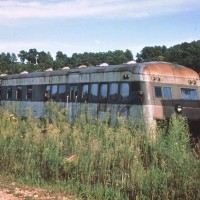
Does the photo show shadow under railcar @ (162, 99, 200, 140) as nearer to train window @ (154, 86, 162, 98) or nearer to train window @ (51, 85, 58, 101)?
train window @ (154, 86, 162, 98)

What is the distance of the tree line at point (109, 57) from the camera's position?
6486cm

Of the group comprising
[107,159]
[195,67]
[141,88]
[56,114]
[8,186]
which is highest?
[195,67]

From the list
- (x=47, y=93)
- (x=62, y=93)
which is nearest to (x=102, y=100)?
(x=62, y=93)

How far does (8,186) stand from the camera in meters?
8.27

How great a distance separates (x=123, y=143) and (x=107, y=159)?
1.71 ft

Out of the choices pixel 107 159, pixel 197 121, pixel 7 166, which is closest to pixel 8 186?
pixel 7 166

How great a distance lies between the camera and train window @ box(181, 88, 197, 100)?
14.0m

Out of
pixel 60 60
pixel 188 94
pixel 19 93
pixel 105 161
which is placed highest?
pixel 60 60

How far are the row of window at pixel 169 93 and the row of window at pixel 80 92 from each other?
737 mm

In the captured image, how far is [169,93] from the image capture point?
13.7 m

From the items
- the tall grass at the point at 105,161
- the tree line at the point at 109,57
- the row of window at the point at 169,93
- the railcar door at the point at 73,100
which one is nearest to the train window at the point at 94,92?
the railcar door at the point at 73,100

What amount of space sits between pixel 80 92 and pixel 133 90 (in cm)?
312

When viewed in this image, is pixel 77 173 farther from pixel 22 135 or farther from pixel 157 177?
pixel 22 135

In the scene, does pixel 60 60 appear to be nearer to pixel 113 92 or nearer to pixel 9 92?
pixel 9 92
